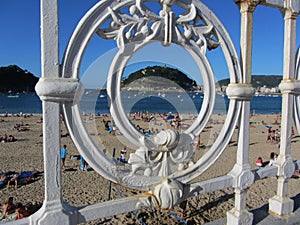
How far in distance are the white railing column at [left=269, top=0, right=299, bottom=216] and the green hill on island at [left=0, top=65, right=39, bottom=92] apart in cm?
5994

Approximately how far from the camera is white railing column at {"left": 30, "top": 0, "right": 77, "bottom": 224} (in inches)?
84.7

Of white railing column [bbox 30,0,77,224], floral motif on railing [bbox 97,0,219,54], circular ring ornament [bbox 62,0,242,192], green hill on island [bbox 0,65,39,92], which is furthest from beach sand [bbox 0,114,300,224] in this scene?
green hill on island [bbox 0,65,39,92]

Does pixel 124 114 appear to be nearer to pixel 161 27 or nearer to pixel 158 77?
pixel 158 77

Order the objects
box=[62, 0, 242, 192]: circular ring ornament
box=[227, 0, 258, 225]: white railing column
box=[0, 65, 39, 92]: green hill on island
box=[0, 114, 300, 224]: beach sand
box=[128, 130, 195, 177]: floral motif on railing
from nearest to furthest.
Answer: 1. box=[62, 0, 242, 192]: circular ring ornament
2. box=[128, 130, 195, 177]: floral motif on railing
3. box=[227, 0, 258, 225]: white railing column
4. box=[0, 114, 300, 224]: beach sand
5. box=[0, 65, 39, 92]: green hill on island

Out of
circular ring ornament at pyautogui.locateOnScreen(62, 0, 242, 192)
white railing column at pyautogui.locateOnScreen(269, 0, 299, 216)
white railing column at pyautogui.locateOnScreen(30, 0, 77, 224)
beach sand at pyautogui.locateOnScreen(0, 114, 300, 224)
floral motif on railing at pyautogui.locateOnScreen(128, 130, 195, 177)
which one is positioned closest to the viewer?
white railing column at pyautogui.locateOnScreen(30, 0, 77, 224)

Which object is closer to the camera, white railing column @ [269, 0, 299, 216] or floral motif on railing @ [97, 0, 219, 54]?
floral motif on railing @ [97, 0, 219, 54]

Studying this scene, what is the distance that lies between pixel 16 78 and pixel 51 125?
6308 centimetres

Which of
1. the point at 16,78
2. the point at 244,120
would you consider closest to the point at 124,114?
the point at 244,120

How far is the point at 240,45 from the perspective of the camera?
318cm

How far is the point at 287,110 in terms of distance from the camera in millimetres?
3707

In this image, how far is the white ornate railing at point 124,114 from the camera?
2.24 meters

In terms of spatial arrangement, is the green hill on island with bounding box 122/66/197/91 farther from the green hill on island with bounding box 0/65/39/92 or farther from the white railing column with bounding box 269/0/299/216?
the green hill on island with bounding box 0/65/39/92

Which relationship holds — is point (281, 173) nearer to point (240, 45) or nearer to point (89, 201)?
point (240, 45)

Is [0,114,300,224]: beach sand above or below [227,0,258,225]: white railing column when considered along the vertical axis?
below
